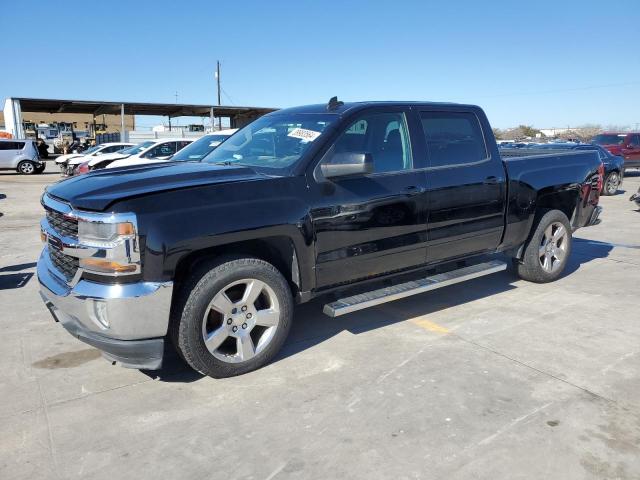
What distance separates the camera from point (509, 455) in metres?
2.78

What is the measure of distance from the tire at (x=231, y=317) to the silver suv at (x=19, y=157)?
2655cm

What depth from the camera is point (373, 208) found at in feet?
13.4

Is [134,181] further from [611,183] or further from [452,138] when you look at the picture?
[611,183]

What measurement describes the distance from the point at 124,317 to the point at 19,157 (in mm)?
26801

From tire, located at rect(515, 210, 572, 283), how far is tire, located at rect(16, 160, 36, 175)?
86.6 ft

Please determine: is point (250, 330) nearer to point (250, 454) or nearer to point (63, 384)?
point (250, 454)

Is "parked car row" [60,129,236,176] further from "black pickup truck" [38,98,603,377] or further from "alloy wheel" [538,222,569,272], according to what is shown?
"alloy wheel" [538,222,569,272]

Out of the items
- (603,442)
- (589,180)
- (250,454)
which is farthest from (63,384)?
(589,180)

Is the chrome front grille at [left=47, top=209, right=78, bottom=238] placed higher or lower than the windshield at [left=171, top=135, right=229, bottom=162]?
lower

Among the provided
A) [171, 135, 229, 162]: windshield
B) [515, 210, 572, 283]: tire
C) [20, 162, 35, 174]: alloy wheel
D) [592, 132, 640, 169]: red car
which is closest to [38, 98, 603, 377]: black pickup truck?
[515, 210, 572, 283]: tire

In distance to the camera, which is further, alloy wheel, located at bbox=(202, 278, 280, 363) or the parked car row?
the parked car row

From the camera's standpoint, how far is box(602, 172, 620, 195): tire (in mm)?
15422

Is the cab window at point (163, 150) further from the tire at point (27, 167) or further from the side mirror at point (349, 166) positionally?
the tire at point (27, 167)

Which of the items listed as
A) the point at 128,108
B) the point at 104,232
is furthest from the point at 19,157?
the point at 104,232
